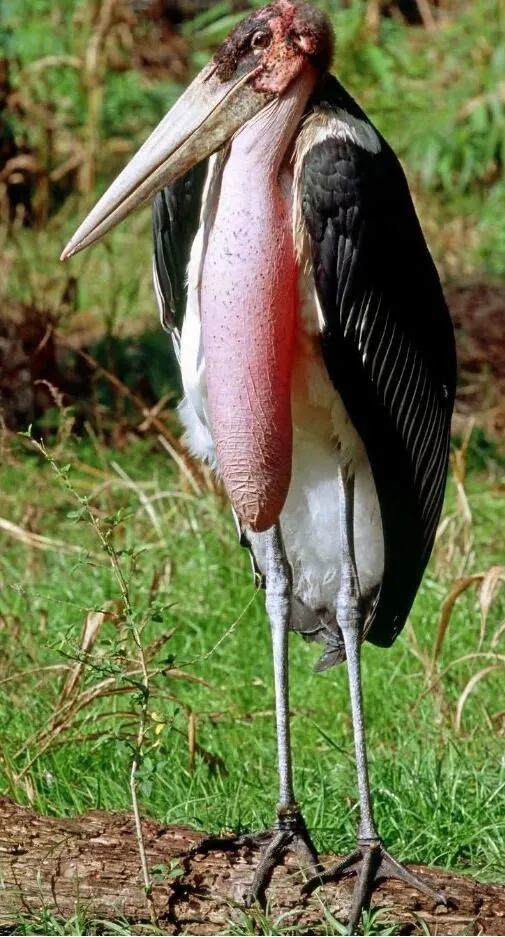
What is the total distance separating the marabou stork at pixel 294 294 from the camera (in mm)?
3096

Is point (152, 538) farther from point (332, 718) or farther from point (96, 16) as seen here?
point (96, 16)

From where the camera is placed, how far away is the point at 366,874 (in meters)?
3.16

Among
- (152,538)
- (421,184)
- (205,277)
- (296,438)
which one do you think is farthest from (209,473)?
(421,184)

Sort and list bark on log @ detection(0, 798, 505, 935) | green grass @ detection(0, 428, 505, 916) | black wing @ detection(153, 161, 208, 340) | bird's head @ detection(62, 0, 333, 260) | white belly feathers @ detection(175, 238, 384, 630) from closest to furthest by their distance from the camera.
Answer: bark on log @ detection(0, 798, 505, 935)
bird's head @ detection(62, 0, 333, 260)
white belly feathers @ detection(175, 238, 384, 630)
black wing @ detection(153, 161, 208, 340)
green grass @ detection(0, 428, 505, 916)

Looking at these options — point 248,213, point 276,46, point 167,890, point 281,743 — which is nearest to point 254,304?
point 248,213

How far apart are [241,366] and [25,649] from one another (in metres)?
1.59

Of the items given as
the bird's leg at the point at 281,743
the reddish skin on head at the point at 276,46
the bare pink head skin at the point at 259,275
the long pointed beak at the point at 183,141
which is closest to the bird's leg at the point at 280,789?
the bird's leg at the point at 281,743

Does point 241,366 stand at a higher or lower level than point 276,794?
higher

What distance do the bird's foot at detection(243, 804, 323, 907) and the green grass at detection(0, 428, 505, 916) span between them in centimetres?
19

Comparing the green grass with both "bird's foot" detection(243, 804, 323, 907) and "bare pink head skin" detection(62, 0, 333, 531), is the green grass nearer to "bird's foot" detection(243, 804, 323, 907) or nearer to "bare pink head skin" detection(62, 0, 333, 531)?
"bird's foot" detection(243, 804, 323, 907)

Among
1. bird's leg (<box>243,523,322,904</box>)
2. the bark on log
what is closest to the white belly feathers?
bird's leg (<box>243,523,322,904</box>)

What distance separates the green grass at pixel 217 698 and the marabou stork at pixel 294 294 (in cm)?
31

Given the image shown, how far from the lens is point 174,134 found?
3.18 m

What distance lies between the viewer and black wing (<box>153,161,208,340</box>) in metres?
3.45
